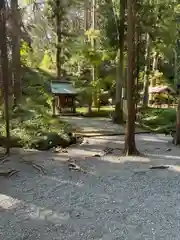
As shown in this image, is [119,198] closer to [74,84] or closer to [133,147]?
[133,147]

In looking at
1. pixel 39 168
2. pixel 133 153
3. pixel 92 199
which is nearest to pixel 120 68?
pixel 133 153

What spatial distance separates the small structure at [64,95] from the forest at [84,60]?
1.29 ft

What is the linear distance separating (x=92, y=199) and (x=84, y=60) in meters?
13.2

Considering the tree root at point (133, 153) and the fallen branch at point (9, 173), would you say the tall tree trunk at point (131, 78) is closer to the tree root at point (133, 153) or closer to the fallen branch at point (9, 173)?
the tree root at point (133, 153)

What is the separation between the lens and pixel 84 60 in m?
18.1

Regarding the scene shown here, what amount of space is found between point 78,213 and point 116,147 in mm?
5603

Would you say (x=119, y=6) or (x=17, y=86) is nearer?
(x=17, y=86)

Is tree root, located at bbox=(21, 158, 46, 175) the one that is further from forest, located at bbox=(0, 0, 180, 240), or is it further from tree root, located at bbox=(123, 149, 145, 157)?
tree root, located at bbox=(123, 149, 145, 157)

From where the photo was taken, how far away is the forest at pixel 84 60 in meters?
9.17

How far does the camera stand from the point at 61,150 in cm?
1004

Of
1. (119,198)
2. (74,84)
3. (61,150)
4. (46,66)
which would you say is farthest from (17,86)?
(46,66)

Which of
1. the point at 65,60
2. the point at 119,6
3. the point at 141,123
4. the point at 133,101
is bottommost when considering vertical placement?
the point at 141,123

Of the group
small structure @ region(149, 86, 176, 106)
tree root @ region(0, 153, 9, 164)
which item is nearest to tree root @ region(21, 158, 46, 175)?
tree root @ region(0, 153, 9, 164)

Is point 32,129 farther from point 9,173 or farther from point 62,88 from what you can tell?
point 62,88
